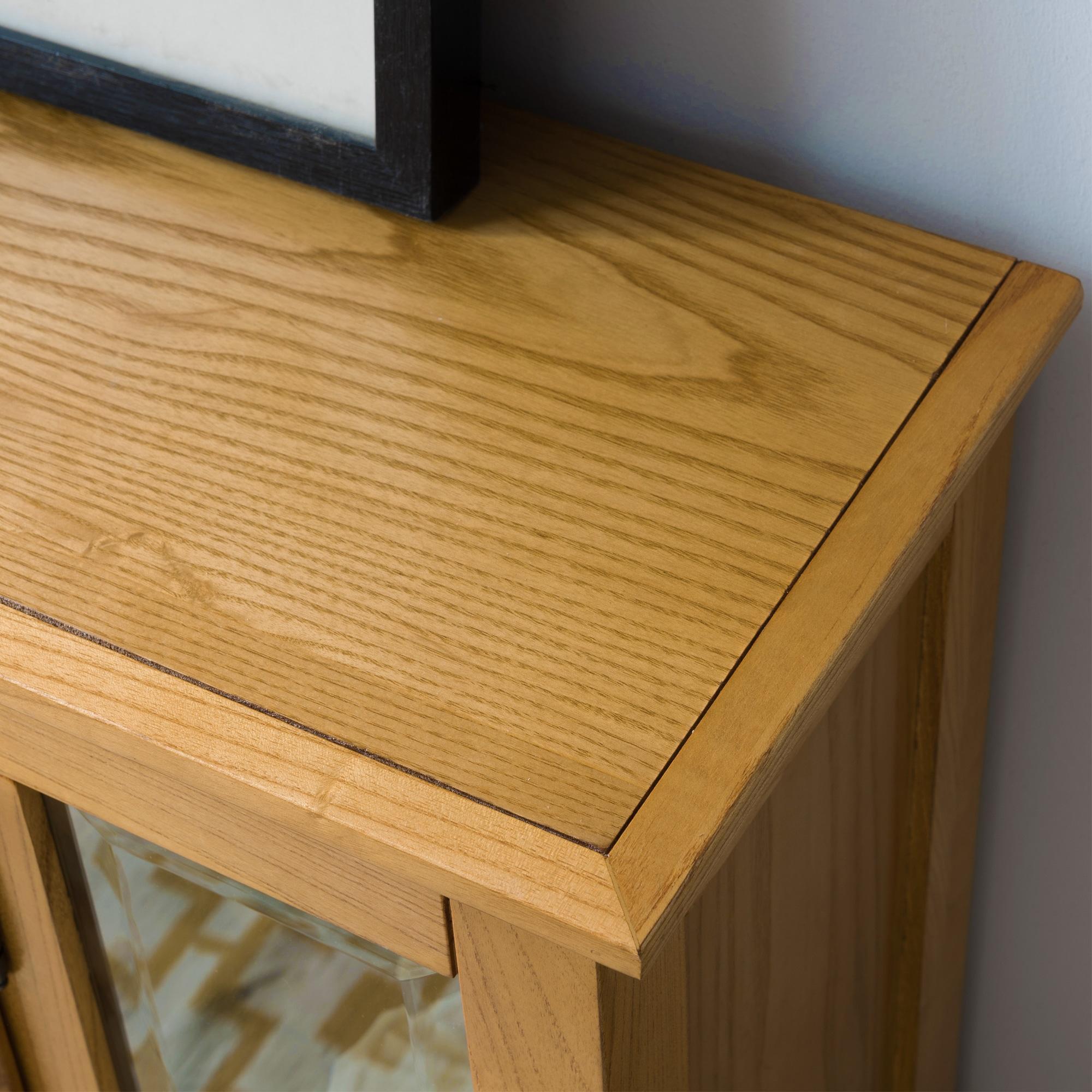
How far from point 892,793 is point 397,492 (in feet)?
1.07

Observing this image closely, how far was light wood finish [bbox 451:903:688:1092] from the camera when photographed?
44cm

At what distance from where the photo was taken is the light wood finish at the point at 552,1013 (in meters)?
0.44

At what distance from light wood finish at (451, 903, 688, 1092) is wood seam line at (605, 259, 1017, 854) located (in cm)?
5

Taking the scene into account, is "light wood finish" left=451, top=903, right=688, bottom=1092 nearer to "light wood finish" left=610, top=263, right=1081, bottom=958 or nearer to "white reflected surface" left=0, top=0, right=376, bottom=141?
"light wood finish" left=610, top=263, right=1081, bottom=958

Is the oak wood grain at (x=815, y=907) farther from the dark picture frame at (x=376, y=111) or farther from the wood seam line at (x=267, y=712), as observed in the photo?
the dark picture frame at (x=376, y=111)

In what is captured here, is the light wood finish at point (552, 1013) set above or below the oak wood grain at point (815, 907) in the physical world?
below

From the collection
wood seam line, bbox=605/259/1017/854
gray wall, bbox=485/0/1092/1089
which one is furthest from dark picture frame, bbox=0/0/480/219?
wood seam line, bbox=605/259/1017/854

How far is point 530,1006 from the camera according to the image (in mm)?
450

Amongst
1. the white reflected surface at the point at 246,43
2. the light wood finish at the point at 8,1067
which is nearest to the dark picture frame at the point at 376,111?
the white reflected surface at the point at 246,43

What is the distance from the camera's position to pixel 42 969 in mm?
609

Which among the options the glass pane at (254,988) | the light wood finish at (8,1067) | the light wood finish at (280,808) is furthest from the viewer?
the light wood finish at (8,1067)

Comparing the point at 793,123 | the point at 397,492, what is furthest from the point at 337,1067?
the point at 793,123

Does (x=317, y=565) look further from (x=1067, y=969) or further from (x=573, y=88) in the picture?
(x=1067, y=969)

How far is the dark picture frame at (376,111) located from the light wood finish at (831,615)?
227mm
